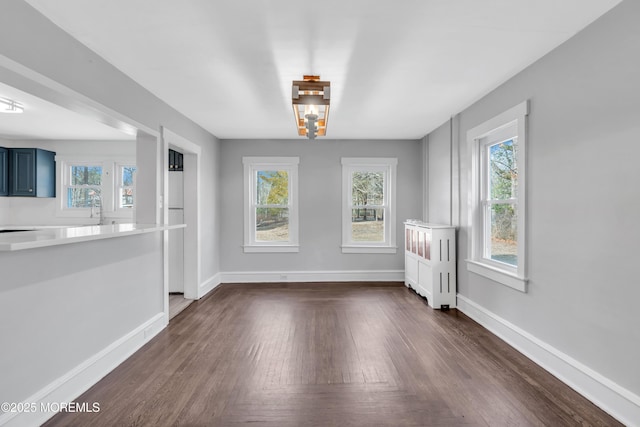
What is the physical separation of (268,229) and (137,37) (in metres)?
3.91

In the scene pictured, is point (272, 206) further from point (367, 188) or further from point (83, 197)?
point (83, 197)

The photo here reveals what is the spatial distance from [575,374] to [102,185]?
691 cm

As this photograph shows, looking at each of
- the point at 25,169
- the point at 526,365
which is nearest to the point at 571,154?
the point at 526,365

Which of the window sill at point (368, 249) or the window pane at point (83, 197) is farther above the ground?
the window pane at point (83, 197)

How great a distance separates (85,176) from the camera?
588 centimetres

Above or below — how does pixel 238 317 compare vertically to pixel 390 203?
below

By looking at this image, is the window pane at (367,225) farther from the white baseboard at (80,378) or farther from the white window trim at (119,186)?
the white window trim at (119,186)

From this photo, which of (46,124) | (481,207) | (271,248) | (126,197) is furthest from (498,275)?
(46,124)

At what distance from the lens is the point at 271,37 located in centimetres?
237

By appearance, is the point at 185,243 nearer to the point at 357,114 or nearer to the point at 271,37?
the point at 357,114

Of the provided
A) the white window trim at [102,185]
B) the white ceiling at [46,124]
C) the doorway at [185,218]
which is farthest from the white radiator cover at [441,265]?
the white window trim at [102,185]

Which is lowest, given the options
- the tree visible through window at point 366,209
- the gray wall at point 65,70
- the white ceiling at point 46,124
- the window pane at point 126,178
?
the tree visible through window at point 366,209

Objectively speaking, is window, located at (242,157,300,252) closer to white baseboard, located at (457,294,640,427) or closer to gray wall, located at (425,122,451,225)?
gray wall, located at (425,122,451,225)

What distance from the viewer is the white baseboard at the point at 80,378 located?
194cm
